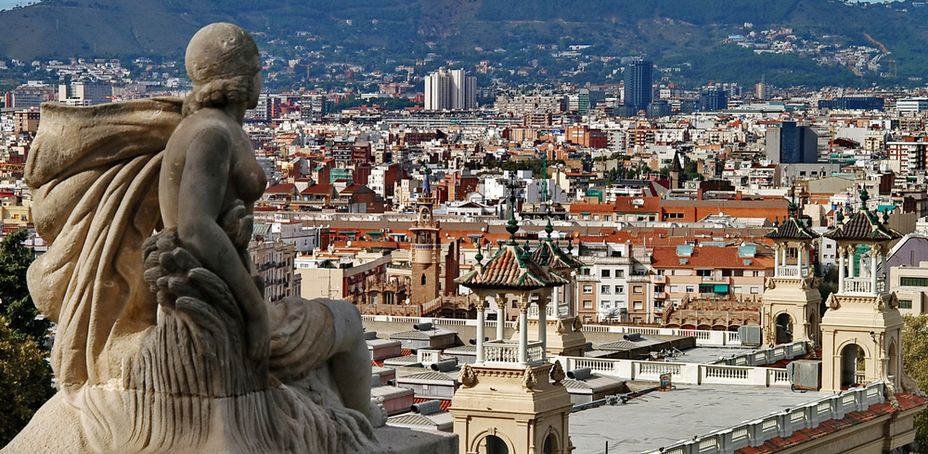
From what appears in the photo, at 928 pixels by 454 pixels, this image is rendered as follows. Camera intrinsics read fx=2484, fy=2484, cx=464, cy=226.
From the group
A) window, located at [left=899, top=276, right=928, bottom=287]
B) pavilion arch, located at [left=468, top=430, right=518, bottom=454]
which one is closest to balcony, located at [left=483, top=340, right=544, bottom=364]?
pavilion arch, located at [left=468, top=430, right=518, bottom=454]

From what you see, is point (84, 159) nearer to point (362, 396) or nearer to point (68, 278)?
point (68, 278)

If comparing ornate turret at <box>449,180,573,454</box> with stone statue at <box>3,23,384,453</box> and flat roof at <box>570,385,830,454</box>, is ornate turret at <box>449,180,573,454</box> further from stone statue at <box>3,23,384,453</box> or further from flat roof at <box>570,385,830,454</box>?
stone statue at <box>3,23,384,453</box>

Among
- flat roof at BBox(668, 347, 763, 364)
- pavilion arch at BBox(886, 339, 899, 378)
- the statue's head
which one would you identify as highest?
the statue's head

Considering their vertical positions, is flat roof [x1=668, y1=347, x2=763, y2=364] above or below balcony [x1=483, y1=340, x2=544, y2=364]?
below

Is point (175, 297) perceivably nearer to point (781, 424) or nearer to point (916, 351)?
point (781, 424)

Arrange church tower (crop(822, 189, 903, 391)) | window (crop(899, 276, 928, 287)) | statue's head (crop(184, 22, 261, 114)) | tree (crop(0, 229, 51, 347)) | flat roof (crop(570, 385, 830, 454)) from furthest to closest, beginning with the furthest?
window (crop(899, 276, 928, 287)), church tower (crop(822, 189, 903, 391)), tree (crop(0, 229, 51, 347)), flat roof (crop(570, 385, 830, 454)), statue's head (crop(184, 22, 261, 114))

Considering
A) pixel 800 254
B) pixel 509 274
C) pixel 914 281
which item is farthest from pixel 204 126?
pixel 914 281

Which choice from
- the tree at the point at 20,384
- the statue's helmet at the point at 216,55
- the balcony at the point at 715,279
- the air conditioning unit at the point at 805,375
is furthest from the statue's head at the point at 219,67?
the balcony at the point at 715,279
